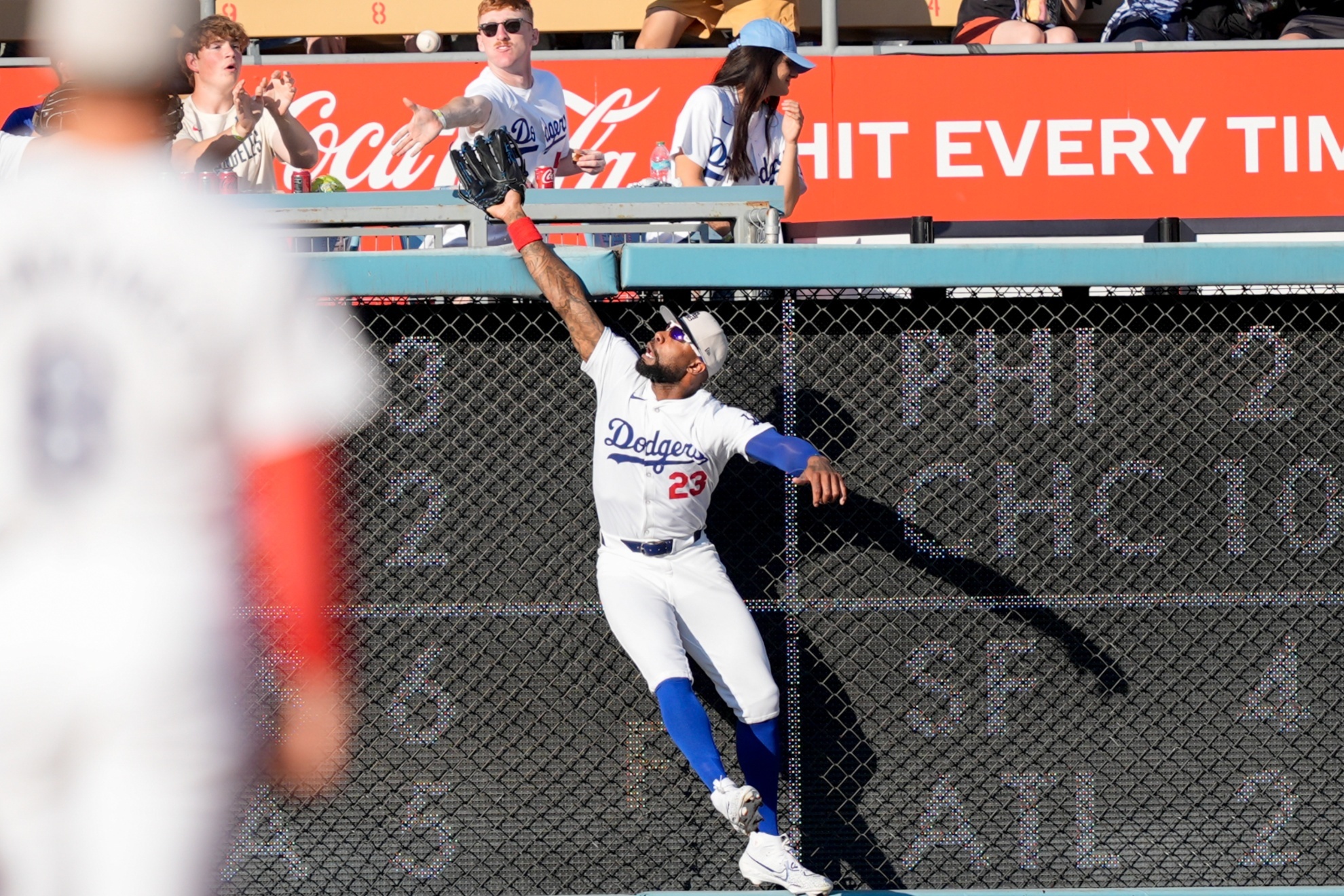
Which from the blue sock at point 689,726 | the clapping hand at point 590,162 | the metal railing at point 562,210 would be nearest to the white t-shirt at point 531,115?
the clapping hand at point 590,162

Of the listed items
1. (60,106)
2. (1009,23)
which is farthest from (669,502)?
(1009,23)

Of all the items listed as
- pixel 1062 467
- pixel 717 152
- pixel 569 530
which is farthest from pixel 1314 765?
pixel 717 152

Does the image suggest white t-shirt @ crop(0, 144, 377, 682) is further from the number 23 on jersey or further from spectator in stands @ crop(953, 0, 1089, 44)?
spectator in stands @ crop(953, 0, 1089, 44)

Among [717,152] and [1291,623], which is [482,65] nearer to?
[717,152]

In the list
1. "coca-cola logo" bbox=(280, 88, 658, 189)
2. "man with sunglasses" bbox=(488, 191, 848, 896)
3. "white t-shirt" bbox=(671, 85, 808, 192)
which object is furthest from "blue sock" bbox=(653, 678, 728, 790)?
"coca-cola logo" bbox=(280, 88, 658, 189)

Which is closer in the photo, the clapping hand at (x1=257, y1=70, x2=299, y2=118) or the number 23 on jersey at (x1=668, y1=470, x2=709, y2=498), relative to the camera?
the number 23 on jersey at (x1=668, y1=470, x2=709, y2=498)

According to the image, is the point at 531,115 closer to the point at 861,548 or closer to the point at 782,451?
the point at 861,548

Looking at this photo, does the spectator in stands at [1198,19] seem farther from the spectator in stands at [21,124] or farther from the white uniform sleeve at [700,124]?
the spectator in stands at [21,124]
